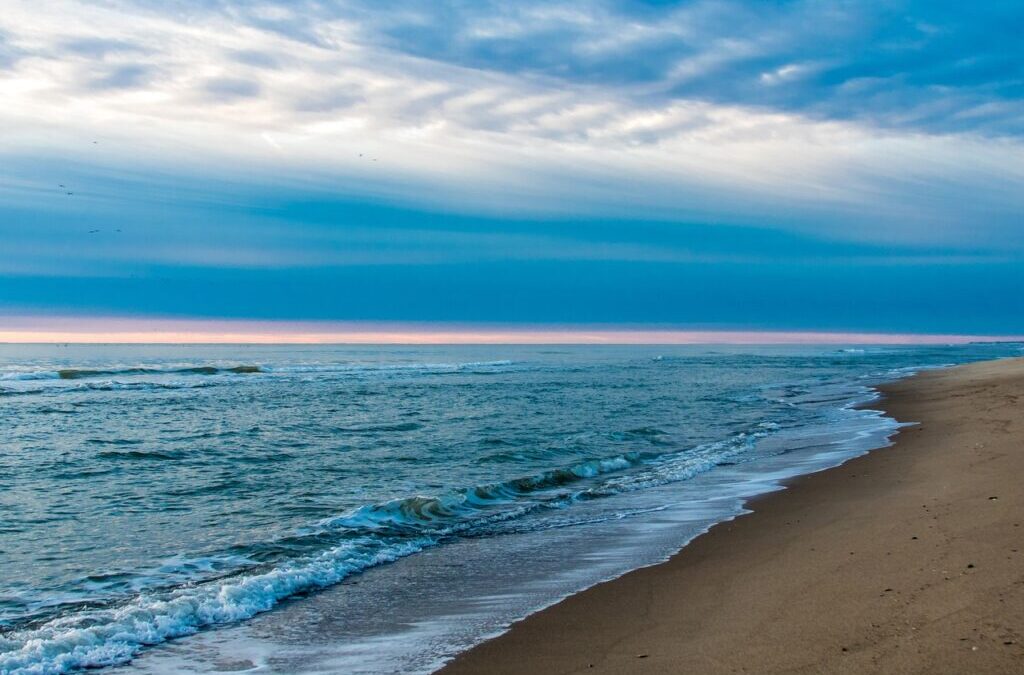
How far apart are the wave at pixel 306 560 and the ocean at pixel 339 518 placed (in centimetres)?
3

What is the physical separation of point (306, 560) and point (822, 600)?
5541 mm

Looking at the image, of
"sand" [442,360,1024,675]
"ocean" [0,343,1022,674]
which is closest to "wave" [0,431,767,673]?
"ocean" [0,343,1022,674]

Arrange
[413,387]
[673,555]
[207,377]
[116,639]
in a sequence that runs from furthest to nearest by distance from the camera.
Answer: [207,377] → [413,387] → [673,555] → [116,639]

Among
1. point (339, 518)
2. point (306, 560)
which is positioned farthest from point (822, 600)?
point (339, 518)

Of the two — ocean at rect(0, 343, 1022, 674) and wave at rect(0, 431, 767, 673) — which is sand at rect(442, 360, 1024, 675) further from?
wave at rect(0, 431, 767, 673)

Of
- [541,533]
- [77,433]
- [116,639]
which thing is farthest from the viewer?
[77,433]

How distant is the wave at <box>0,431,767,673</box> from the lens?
6.26 meters

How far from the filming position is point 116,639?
639 centimetres

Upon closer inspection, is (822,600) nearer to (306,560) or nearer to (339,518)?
(306,560)

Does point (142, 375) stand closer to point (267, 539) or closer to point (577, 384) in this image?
point (577, 384)

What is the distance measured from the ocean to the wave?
28 mm

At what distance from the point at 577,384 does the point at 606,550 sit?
3828 cm

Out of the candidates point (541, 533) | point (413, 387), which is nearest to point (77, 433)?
point (541, 533)

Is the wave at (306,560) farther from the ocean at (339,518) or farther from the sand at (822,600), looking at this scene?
the sand at (822,600)
